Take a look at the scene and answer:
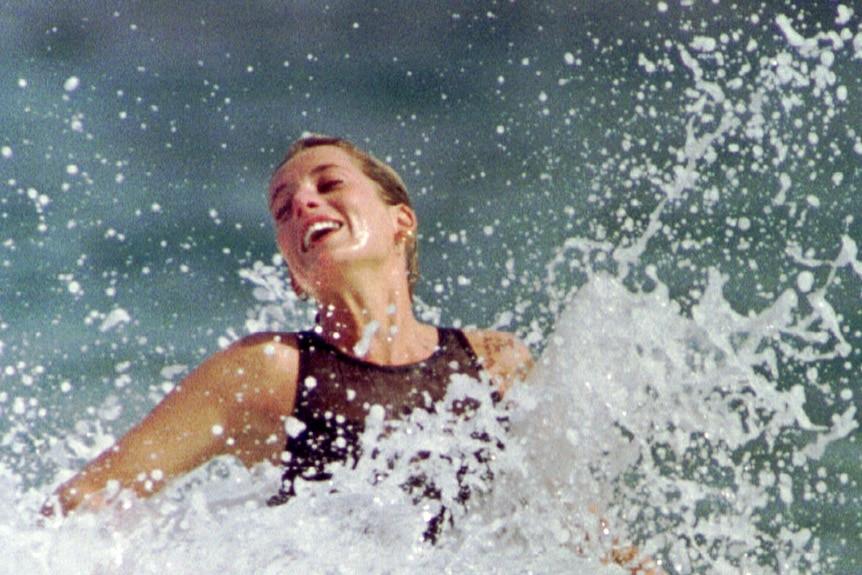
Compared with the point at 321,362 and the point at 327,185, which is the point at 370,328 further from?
the point at 327,185

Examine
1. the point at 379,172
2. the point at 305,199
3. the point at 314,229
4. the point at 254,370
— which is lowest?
the point at 254,370

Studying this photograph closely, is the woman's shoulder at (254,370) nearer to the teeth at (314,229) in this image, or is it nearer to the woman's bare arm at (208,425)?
the woman's bare arm at (208,425)

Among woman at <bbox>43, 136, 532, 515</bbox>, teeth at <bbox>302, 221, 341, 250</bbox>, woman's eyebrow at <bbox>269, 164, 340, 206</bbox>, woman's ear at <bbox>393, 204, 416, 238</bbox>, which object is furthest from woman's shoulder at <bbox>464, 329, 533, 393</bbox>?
woman's eyebrow at <bbox>269, 164, 340, 206</bbox>

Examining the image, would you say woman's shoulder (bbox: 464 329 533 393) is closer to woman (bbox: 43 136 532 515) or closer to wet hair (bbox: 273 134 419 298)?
woman (bbox: 43 136 532 515)

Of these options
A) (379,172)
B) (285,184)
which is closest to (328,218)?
(285,184)

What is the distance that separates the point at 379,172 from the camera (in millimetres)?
3465

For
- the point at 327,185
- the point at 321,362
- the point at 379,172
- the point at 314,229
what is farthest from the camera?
the point at 379,172

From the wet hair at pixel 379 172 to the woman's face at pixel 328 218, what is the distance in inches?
1.0

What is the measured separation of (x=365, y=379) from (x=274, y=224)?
0.67 metres

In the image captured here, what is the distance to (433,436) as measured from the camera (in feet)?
9.61

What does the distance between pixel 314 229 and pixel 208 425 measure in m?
0.68

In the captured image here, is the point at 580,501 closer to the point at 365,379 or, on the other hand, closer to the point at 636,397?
the point at 636,397

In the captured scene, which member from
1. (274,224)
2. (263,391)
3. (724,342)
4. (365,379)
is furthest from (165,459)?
(724,342)

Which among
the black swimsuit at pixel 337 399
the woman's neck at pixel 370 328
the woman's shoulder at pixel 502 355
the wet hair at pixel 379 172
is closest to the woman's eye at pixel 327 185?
the wet hair at pixel 379 172
